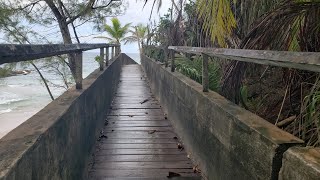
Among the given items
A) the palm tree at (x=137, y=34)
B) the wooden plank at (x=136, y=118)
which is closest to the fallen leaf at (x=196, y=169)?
the wooden plank at (x=136, y=118)

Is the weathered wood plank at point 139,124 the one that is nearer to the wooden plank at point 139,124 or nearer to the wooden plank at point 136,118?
the wooden plank at point 139,124

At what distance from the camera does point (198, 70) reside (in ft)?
17.4

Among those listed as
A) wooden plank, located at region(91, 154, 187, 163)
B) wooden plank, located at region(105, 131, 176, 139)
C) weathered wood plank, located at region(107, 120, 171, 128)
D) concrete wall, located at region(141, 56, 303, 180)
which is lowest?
wooden plank, located at region(91, 154, 187, 163)

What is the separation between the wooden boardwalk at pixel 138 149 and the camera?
3.42 meters

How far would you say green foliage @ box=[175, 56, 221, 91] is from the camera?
14.4ft

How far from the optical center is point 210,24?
3422 millimetres

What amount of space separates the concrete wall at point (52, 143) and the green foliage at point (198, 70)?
1.80m

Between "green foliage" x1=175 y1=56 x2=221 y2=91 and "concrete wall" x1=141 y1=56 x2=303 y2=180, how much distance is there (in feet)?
1.42

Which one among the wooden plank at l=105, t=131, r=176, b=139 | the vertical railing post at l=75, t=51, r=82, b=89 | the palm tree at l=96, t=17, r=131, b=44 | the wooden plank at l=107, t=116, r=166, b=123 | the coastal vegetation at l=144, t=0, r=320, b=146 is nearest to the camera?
the coastal vegetation at l=144, t=0, r=320, b=146

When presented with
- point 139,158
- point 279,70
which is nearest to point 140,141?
point 139,158

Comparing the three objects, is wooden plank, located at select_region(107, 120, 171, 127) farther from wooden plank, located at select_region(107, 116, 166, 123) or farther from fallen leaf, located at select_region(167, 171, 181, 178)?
fallen leaf, located at select_region(167, 171, 181, 178)

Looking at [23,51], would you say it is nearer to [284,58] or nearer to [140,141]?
[284,58]

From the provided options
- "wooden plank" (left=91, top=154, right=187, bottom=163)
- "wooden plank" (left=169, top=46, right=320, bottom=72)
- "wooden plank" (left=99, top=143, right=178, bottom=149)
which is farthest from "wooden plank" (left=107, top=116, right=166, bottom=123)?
"wooden plank" (left=169, top=46, right=320, bottom=72)

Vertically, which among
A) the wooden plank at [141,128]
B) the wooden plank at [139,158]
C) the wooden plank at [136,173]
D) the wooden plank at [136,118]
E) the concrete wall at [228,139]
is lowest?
the wooden plank at [136,173]
